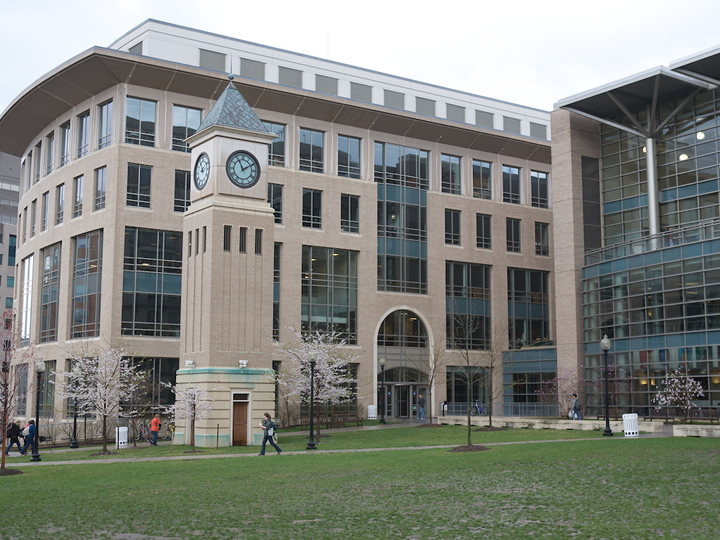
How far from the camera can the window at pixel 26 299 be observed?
61.7 m

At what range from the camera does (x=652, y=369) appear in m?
47.1

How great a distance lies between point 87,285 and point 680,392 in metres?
36.7

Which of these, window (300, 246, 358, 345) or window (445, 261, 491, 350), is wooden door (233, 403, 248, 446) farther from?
window (445, 261, 491, 350)

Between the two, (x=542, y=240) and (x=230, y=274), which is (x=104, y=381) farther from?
(x=542, y=240)

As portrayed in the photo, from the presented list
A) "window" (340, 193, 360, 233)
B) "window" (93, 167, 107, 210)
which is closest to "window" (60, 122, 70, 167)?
"window" (93, 167, 107, 210)

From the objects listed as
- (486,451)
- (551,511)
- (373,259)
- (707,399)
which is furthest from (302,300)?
(551,511)

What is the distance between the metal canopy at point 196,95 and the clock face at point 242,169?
14.5 m

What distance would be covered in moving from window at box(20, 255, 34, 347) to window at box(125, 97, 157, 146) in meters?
15.5

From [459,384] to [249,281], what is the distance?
28.6 m

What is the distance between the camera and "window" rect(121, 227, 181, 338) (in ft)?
170

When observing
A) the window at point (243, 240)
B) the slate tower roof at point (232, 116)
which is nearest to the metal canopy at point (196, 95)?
the slate tower roof at point (232, 116)

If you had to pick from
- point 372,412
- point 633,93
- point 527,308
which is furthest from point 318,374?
point 527,308

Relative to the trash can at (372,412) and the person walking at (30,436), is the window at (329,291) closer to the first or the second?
A: the trash can at (372,412)

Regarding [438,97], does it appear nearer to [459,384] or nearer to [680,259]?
[459,384]
